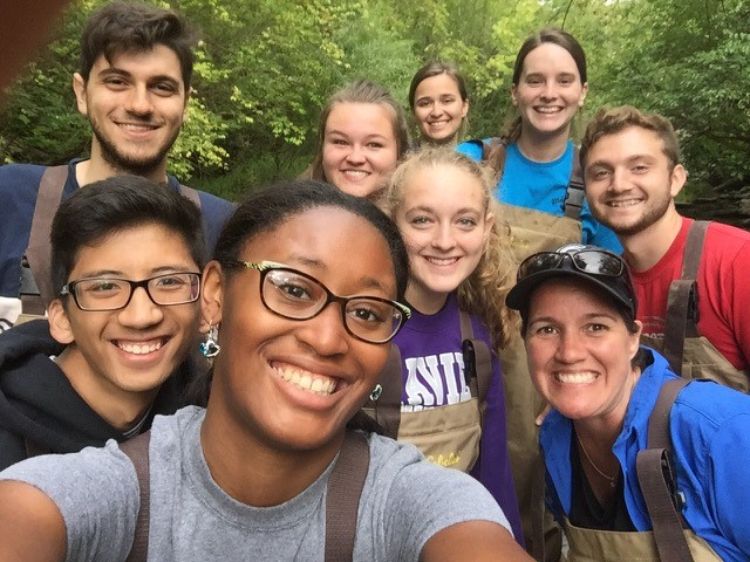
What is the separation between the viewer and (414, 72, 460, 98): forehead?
5715 millimetres

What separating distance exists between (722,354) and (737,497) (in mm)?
1212

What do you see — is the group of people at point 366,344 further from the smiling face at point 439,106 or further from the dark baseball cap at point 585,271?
the smiling face at point 439,106

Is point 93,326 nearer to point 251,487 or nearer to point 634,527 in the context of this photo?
point 251,487

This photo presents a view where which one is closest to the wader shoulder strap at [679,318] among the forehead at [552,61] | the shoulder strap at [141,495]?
the forehead at [552,61]

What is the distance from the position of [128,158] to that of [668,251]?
2.84 meters

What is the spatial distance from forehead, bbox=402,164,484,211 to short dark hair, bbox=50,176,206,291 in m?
1.25

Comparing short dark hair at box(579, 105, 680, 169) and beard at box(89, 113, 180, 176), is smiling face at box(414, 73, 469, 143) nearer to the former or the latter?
short dark hair at box(579, 105, 680, 169)

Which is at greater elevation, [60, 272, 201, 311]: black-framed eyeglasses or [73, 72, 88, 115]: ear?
[73, 72, 88, 115]: ear

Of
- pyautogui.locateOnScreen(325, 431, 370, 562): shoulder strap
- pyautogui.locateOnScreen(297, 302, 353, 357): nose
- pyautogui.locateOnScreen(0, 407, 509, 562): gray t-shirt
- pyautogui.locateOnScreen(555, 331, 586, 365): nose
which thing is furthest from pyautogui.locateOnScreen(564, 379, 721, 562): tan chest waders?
pyautogui.locateOnScreen(297, 302, 353, 357): nose

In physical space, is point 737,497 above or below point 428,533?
below

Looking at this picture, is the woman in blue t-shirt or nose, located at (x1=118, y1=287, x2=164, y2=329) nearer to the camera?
nose, located at (x1=118, y1=287, x2=164, y2=329)

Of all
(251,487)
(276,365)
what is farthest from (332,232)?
(251,487)

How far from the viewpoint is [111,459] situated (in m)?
1.61

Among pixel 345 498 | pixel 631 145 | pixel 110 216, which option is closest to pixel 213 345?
pixel 345 498
